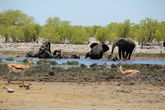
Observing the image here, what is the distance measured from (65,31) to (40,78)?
2442 inches

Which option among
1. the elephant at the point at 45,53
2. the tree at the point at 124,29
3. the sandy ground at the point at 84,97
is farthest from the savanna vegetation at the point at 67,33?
the sandy ground at the point at 84,97

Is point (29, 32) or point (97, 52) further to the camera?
point (29, 32)

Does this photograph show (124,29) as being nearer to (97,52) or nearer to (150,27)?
(150,27)

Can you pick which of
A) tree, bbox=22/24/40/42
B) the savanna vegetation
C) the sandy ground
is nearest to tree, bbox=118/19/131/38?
the savanna vegetation

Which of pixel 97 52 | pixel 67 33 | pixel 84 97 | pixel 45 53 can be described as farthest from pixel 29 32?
pixel 84 97

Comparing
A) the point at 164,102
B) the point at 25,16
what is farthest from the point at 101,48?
the point at 25,16

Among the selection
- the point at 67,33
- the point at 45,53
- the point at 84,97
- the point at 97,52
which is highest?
the point at 67,33

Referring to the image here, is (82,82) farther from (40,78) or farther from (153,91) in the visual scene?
(153,91)

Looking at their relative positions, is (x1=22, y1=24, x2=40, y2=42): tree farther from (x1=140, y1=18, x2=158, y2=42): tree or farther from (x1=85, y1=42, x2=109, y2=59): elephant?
(x1=85, y1=42, x2=109, y2=59): elephant

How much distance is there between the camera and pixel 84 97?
1242 centimetres

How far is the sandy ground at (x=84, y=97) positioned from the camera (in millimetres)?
10742

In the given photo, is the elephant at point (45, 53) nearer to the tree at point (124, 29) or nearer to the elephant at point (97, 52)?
the elephant at point (97, 52)

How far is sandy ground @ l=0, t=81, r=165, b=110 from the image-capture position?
10.7 meters

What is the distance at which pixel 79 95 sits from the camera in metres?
12.8
